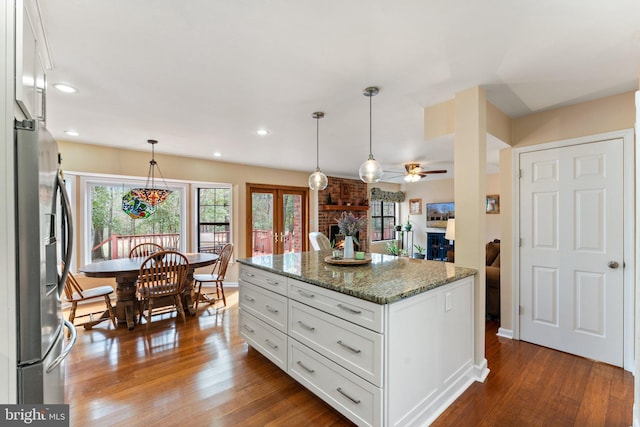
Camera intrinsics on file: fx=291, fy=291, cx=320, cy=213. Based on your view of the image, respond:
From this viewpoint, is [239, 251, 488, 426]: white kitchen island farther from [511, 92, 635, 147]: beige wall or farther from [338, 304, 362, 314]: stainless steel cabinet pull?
[511, 92, 635, 147]: beige wall

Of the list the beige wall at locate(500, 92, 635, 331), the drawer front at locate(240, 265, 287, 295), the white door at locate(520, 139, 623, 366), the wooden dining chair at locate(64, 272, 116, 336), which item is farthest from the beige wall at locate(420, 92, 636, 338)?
the wooden dining chair at locate(64, 272, 116, 336)

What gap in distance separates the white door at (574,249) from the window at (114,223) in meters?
5.10

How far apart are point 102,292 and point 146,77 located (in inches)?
104

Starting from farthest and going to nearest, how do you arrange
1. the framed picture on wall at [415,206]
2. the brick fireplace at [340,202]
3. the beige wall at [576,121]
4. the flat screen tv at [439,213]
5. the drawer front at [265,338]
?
1. the framed picture on wall at [415,206]
2. the flat screen tv at [439,213]
3. the brick fireplace at [340,202]
4. the beige wall at [576,121]
5. the drawer front at [265,338]

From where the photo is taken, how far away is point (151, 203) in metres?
4.20

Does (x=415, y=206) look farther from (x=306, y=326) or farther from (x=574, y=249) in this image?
(x=306, y=326)

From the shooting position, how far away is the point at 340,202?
7.04 meters

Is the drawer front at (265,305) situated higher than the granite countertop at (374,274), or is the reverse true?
the granite countertop at (374,274)

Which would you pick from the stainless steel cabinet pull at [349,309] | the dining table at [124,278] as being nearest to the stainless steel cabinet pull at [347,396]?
the stainless steel cabinet pull at [349,309]

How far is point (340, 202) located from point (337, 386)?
213 inches

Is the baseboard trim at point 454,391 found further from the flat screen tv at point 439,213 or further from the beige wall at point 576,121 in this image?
the flat screen tv at point 439,213

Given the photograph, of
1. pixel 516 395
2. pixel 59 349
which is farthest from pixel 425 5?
pixel 516 395

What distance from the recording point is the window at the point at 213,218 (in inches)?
209

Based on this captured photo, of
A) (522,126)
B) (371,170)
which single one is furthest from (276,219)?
(522,126)
